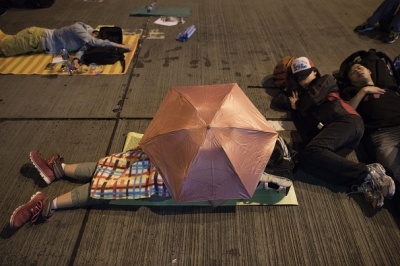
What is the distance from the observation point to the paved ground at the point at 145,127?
63.9 inches

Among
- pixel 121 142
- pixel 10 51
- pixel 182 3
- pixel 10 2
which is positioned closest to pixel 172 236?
pixel 121 142

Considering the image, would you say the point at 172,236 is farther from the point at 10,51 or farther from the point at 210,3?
the point at 210,3

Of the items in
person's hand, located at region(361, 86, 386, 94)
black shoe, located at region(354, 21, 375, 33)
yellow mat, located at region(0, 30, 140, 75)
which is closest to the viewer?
person's hand, located at region(361, 86, 386, 94)

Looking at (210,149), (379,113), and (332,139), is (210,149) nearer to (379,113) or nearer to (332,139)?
(332,139)

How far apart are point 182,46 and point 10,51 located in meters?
1.87

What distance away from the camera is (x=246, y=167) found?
4.80 ft

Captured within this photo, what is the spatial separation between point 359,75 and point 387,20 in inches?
71.5

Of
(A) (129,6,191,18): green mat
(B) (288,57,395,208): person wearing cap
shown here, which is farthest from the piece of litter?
(B) (288,57,395,208): person wearing cap

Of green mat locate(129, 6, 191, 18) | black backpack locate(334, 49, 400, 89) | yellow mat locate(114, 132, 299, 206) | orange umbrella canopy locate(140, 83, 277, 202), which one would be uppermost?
orange umbrella canopy locate(140, 83, 277, 202)

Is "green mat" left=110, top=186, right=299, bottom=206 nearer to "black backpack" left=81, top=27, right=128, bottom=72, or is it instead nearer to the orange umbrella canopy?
the orange umbrella canopy

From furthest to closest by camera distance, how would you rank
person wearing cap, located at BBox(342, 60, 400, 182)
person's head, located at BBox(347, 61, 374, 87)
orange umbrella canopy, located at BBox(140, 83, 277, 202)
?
person's head, located at BBox(347, 61, 374, 87) < person wearing cap, located at BBox(342, 60, 400, 182) < orange umbrella canopy, located at BBox(140, 83, 277, 202)

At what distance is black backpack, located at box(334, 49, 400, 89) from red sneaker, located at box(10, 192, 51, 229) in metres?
2.52

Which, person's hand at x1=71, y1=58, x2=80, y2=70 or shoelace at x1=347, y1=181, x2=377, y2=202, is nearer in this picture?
shoelace at x1=347, y1=181, x2=377, y2=202

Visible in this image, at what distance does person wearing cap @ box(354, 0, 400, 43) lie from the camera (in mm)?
3355
